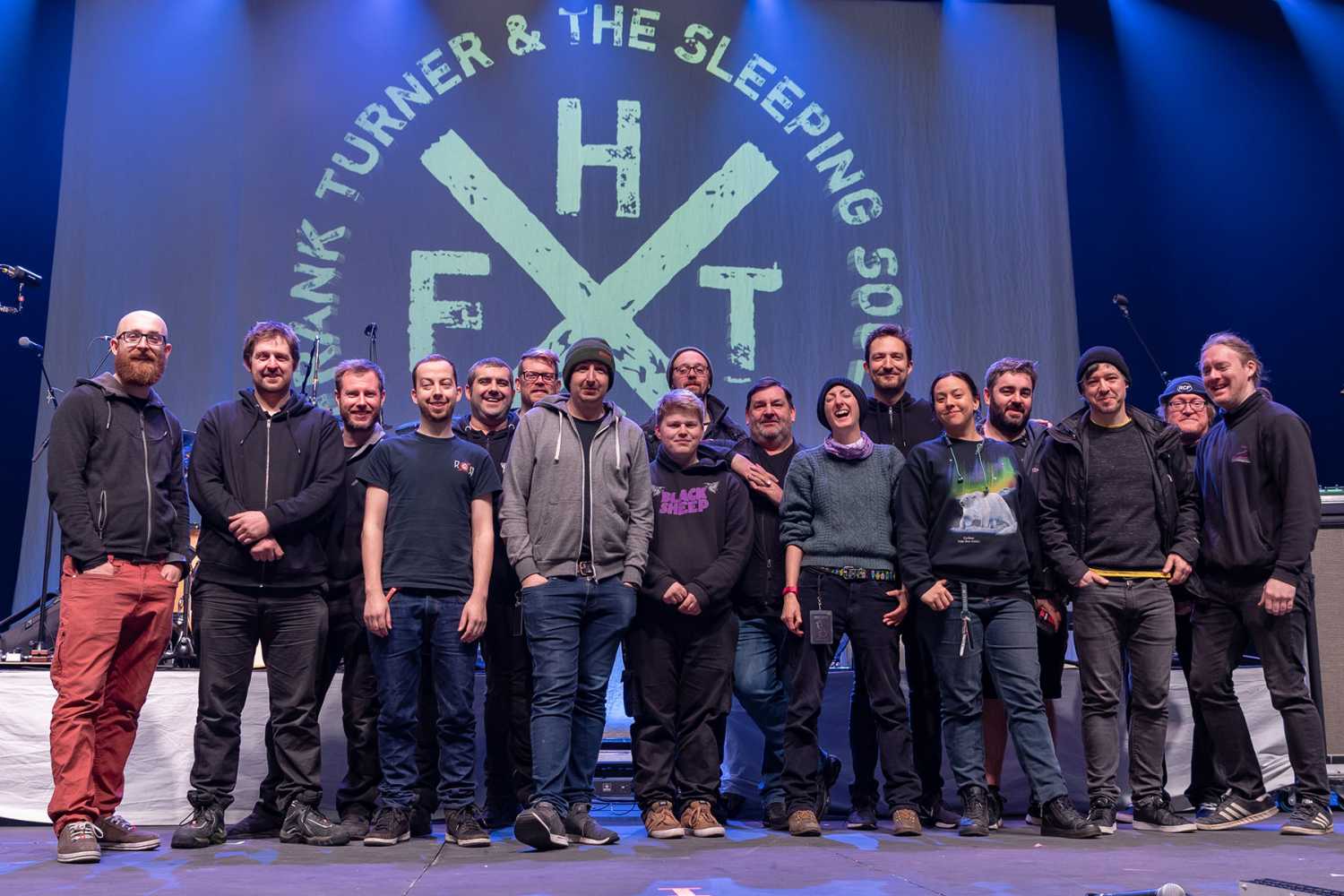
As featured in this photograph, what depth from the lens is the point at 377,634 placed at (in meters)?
3.27

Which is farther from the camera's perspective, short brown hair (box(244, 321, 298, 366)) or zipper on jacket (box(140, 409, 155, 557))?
short brown hair (box(244, 321, 298, 366))

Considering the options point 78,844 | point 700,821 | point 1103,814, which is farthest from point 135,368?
point 1103,814

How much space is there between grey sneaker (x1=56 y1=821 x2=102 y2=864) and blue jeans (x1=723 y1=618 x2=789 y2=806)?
1813mm

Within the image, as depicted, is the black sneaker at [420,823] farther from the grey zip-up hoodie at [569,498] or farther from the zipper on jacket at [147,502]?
the zipper on jacket at [147,502]

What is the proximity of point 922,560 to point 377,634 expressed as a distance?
5.29 ft

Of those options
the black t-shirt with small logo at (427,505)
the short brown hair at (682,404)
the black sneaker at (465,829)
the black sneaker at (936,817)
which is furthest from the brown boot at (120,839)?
the black sneaker at (936,817)

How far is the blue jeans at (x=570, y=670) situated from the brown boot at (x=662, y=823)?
0.19 meters

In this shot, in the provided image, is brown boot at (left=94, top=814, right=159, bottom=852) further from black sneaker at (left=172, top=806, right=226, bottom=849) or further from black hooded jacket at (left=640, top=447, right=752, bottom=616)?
black hooded jacket at (left=640, top=447, right=752, bottom=616)

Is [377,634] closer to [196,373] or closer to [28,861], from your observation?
[28,861]

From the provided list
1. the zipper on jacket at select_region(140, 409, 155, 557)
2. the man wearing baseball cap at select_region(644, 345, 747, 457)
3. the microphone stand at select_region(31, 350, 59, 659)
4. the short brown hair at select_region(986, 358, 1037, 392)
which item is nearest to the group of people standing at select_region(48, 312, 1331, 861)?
the zipper on jacket at select_region(140, 409, 155, 557)

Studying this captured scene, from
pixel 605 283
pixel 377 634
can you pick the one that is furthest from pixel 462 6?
pixel 377 634

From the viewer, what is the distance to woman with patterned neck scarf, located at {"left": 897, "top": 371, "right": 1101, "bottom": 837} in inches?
134

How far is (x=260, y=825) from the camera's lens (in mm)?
3352

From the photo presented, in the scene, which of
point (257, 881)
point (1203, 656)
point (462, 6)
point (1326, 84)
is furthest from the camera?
point (1326, 84)
